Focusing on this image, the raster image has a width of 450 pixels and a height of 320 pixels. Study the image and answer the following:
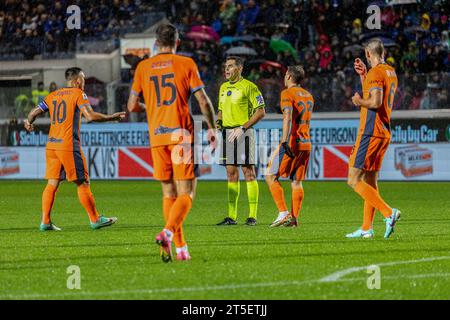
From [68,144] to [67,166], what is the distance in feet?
1.01

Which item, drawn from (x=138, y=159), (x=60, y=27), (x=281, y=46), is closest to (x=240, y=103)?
(x=138, y=159)

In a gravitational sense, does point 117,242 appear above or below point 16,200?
above

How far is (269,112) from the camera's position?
29.2 metres

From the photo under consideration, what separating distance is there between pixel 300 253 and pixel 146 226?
14.5 ft

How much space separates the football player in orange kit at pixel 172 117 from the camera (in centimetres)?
946

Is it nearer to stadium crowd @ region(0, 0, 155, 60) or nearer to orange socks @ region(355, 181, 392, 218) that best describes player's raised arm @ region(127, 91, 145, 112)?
orange socks @ region(355, 181, 392, 218)

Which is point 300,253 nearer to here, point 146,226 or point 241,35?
point 146,226

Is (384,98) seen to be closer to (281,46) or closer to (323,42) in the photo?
(323,42)

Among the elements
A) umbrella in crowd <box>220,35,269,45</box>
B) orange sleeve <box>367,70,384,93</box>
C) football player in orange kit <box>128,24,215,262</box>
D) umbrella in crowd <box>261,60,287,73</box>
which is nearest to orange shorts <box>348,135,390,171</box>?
orange sleeve <box>367,70,384,93</box>

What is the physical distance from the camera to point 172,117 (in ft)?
31.5

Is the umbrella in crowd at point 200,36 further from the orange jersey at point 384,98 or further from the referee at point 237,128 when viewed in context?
the orange jersey at point 384,98

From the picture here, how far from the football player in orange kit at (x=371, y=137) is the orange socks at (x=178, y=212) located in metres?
3.14

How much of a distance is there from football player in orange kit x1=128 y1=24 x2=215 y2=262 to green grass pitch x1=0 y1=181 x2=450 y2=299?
70 centimetres
